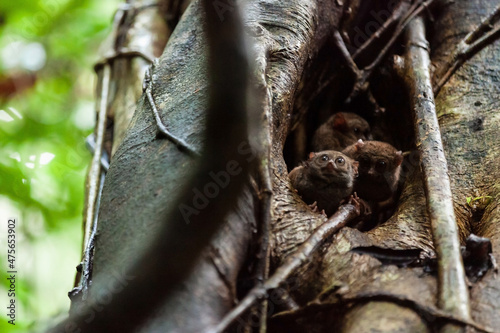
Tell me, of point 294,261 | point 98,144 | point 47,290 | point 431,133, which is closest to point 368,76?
point 431,133

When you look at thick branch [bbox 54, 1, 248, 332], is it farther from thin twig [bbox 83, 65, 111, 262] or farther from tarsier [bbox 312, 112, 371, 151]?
tarsier [bbox 312, 112, 371, 151]

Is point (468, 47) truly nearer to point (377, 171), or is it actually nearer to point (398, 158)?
point (398, 158)

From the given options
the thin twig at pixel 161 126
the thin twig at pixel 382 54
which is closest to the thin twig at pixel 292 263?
the thin twig at pixel 161 126

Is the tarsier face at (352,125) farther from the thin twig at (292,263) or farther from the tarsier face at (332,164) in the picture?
the thin twig at (292,263)

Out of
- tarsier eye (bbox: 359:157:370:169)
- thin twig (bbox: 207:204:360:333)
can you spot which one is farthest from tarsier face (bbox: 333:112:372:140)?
thin twig (bbox: 207:204:360:333)

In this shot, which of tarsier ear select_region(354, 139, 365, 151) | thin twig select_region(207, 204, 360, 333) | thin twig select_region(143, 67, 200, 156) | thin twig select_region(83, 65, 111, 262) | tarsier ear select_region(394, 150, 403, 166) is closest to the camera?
thin twig select_region(207, 204, 360, 333)

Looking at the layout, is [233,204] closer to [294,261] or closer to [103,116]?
[294,261]
